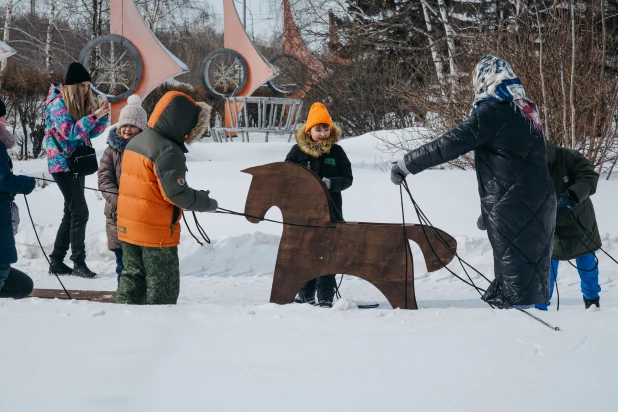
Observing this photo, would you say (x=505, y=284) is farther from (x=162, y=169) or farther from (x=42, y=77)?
(x=42, y=77)

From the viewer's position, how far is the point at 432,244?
389 cm

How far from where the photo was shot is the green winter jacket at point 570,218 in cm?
442

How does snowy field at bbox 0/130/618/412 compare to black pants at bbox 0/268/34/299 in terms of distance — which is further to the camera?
black pants at bbox 0/268/34/299

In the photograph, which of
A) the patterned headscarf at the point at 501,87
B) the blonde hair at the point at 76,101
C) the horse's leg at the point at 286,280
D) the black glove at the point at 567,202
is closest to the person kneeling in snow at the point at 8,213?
A: the horse's leg at the point at 286,280

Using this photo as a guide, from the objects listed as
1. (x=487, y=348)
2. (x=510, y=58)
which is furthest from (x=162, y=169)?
(x=510, y=58)

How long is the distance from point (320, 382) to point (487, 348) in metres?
0.77

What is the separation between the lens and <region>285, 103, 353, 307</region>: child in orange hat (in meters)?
4.72

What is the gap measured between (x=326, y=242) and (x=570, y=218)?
1.69 metres

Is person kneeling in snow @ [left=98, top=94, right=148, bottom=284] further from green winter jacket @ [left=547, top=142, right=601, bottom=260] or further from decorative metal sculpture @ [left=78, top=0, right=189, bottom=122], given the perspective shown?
decorative metal sculpture @ [left=78, top=0, right=189, bottom=122]

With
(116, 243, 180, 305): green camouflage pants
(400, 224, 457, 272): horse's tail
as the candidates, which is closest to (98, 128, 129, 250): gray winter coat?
(116, 243, 180, 305): green camouflage pants

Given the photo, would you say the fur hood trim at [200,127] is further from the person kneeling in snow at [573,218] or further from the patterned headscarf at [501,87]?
the person kneeling in snow at [573,218]

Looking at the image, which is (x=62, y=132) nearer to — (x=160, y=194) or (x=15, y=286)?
(x=15, y=286)

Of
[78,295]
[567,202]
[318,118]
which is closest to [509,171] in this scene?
[567,202]

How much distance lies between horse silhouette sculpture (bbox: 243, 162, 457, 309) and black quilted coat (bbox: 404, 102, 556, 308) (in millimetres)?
500
